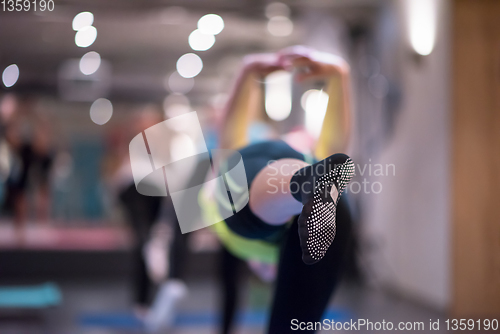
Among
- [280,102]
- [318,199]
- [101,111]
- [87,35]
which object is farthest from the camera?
[101,111]

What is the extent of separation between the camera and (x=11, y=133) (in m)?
3.19

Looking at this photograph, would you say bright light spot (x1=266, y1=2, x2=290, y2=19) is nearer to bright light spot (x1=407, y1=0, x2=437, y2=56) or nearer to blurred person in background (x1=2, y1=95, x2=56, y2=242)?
bright light spot (x1=407, y1=0, x2=437, y2=56)

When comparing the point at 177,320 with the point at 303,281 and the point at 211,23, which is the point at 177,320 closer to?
the point at 303,281

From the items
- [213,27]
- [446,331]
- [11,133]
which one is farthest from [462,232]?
[11,133]

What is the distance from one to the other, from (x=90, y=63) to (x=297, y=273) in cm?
394

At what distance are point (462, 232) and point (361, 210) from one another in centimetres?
114

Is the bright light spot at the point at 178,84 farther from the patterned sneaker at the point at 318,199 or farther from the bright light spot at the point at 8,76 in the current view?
the patterned sneaker at the point at 318,199

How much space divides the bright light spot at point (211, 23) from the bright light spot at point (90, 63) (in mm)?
1302

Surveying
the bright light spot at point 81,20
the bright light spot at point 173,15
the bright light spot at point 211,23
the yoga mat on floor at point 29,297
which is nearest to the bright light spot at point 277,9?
the bright light spot at point 211,23

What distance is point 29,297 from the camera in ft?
8.05

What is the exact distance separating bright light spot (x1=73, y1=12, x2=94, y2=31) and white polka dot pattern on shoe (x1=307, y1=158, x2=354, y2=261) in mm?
1850

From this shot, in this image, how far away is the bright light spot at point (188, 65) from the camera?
13.3 ft

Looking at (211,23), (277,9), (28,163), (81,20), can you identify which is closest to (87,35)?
(81,20)

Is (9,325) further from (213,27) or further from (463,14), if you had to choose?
(463,14)
